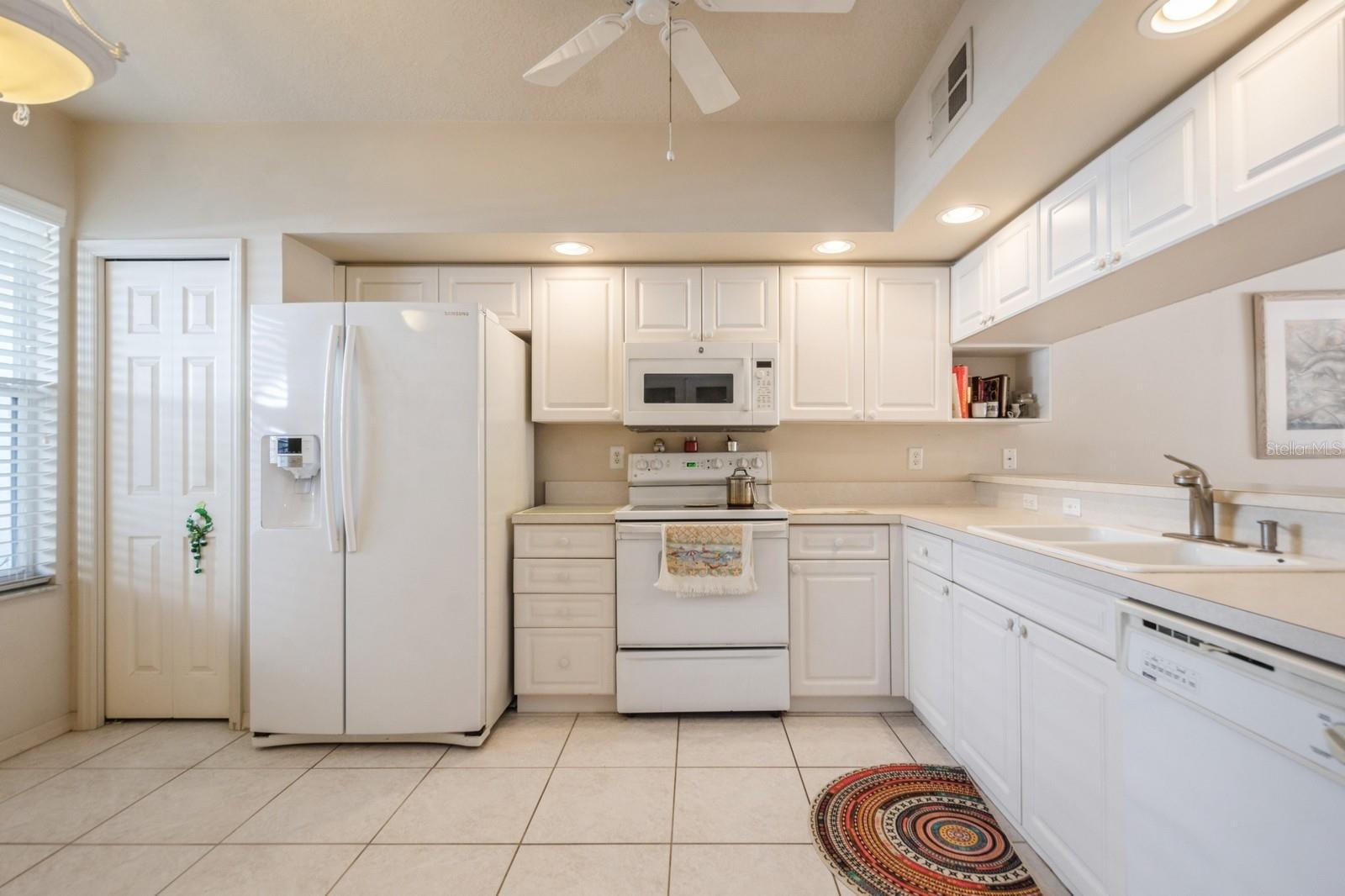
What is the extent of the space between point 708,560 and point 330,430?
159cm

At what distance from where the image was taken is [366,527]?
2.24m

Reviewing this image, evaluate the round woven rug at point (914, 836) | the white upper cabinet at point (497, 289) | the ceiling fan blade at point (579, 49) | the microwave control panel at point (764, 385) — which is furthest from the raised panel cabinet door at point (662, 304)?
the round woven rug at point (914, 836)

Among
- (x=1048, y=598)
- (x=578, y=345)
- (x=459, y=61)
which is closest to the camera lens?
(x=1048, y=598)

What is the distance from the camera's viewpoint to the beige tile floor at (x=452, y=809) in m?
1.58

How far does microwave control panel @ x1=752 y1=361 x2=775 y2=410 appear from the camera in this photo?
9.07ft

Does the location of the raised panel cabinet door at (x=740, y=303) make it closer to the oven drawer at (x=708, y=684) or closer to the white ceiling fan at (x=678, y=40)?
the white ceiling fan at (x=678, y=40)

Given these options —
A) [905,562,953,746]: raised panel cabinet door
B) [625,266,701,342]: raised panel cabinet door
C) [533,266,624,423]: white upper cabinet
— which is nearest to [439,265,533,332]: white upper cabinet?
[533,266,624,423]: white upper cabinet

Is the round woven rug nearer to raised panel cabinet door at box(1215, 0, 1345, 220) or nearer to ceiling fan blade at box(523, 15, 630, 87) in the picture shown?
raised panel cabinet door at box(1215, 0, 1345, 220)

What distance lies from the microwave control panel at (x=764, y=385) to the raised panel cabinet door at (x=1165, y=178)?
1.37 m

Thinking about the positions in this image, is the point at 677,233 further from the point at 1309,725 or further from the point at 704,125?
the point at 1309,725

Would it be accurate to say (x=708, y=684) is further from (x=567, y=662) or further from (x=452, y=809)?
(x=452, y=809)

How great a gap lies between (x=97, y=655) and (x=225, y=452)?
101cm

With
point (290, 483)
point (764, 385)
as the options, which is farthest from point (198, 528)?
point (764, 385)

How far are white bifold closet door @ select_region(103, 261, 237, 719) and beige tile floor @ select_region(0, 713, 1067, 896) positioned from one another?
21 centimetres
